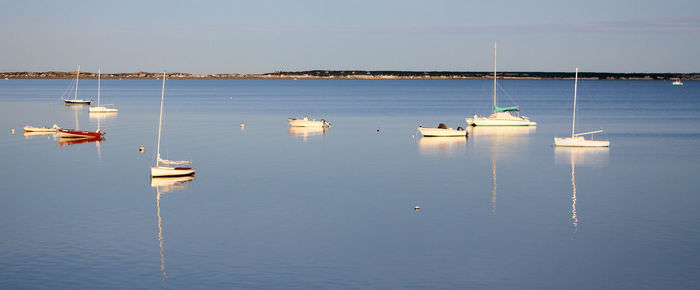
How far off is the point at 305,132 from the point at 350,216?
1934 inches

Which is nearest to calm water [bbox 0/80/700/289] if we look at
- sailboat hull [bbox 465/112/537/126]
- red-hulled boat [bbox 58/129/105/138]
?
red-hulled boat [bbox 58/129/105/138]

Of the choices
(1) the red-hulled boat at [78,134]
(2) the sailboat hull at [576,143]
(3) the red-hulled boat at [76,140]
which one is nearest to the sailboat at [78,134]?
(1) the red-hulled boat at [78,134]

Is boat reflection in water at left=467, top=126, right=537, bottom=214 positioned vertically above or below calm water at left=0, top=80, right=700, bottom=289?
above

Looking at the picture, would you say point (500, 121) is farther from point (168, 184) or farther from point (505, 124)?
point (168, 184)

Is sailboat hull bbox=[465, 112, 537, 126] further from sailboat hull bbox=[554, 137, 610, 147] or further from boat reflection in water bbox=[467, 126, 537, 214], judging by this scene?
sailboat hull bbox=[554, 137, 610, 147]

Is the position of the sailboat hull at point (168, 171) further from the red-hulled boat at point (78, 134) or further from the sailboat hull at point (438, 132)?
the sailboat hull at point (438, 132)

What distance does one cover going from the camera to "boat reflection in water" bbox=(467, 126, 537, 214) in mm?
65938

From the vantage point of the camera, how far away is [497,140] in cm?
7956

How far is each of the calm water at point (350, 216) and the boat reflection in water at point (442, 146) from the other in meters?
0.36

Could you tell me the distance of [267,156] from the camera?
64.4 m

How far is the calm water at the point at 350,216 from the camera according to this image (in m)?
29.4

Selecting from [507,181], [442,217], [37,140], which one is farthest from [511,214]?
[37,140]

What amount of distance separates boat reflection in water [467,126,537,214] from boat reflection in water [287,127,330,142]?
52.7 feet

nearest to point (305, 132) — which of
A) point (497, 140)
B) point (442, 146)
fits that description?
point (442, 146)
